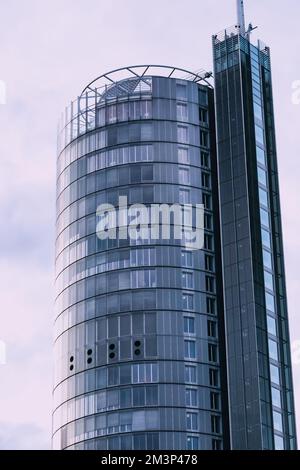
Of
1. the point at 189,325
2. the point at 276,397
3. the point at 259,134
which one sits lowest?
the point at 276,397

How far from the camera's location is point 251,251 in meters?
168

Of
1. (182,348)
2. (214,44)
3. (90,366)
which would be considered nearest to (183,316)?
(182,348)

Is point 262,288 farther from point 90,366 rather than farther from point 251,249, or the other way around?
point 90,366

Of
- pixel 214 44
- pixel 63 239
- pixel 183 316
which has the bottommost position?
pixel 183 316

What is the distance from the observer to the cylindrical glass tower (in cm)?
16175

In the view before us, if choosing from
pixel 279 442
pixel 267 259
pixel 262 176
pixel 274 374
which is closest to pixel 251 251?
pixel 267 259

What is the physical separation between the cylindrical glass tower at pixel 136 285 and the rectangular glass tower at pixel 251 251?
14.2 ft

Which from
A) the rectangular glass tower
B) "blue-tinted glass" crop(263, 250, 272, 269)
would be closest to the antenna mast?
the rectangular glass tower

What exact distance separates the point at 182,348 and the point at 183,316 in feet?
17.5

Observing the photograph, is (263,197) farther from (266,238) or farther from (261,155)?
(261,155)

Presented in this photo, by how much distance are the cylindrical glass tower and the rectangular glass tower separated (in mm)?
4321

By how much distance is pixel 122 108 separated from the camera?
181875mm

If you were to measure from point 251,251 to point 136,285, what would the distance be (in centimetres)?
1928

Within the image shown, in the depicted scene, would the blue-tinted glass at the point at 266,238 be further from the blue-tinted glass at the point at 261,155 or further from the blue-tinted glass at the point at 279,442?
the blue-tinted glass at the point at 279,442
